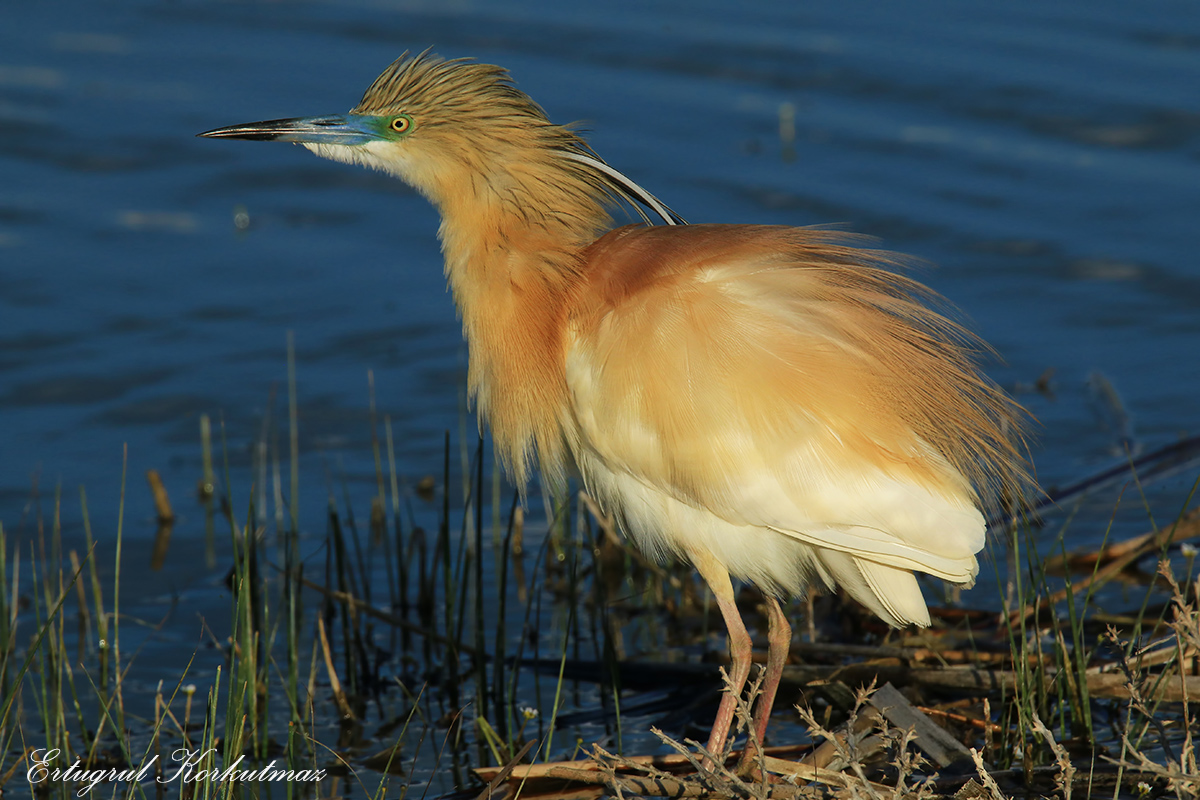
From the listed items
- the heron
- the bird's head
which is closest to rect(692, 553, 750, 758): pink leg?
the heron

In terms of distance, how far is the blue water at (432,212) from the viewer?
265 inches

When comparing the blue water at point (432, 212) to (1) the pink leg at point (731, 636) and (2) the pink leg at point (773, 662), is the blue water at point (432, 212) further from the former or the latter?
(1) the pink leg at point (731, 636)

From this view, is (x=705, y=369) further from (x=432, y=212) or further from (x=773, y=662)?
(x=432, y=212)

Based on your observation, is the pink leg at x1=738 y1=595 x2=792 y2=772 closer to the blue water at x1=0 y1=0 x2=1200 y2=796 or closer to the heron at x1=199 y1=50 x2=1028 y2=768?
the heron at x1=199 y1=50 x2=1028 y2=768

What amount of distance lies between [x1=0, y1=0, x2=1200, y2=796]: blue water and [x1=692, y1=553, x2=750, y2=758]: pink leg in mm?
1962

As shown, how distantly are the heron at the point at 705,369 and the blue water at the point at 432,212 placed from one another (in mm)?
1840

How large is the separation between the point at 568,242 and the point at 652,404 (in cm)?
63

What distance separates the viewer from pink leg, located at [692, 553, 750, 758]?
3.89m

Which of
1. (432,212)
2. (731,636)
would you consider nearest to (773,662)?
(731,636)

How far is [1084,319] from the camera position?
7.35m

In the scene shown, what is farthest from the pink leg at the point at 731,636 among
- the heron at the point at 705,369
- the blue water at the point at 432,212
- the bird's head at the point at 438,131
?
the blue water at the point at 432,212

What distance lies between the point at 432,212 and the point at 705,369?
194 inches

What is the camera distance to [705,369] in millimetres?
3762

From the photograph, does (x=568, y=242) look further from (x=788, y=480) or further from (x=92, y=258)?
(x=92, y=258)
